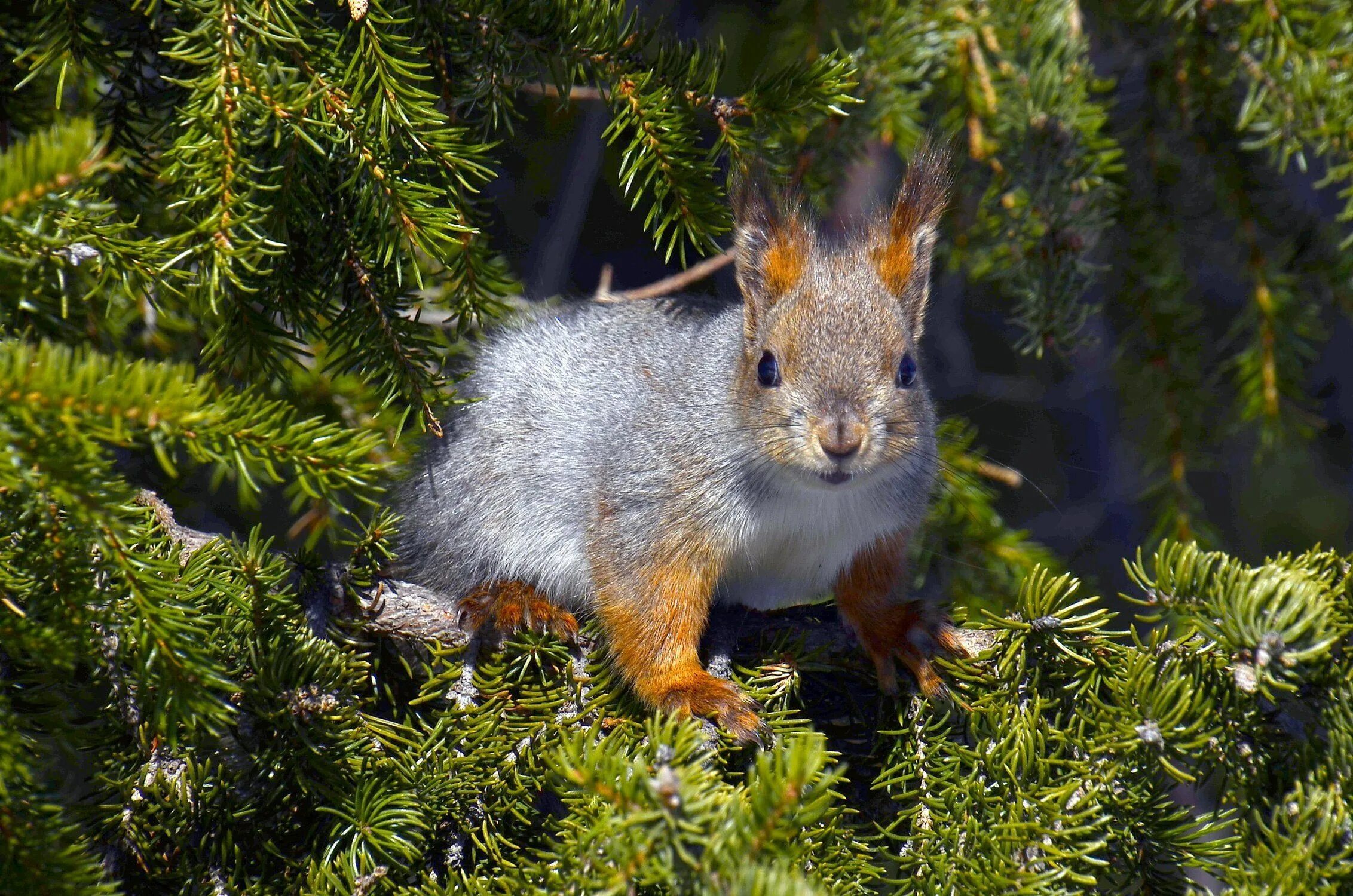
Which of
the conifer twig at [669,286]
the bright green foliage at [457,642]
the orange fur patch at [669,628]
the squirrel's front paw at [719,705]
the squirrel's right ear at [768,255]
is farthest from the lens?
the conifer twig at [669,286]

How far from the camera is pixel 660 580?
1810mm

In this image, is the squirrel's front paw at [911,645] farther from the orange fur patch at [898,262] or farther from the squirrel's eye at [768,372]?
the orange fur patch at [898,262]

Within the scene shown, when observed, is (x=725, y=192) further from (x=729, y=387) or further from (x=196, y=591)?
(x=196, y=591)

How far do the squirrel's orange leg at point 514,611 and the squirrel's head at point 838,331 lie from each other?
0.47 meters

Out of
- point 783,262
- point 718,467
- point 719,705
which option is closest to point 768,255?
point 783,262

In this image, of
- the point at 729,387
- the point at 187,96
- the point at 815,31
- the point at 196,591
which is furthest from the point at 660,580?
the point at 815,31

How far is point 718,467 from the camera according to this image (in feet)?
6.04

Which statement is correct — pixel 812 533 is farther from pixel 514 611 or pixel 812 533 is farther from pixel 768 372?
pixel 514 611

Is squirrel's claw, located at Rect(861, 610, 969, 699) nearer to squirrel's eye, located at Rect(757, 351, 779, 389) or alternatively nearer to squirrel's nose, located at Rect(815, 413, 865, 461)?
squirrel's nose, located at Rect(815, 413, 865, 461)

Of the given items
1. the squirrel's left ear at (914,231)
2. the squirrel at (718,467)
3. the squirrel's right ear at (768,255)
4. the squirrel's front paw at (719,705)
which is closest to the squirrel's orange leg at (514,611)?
the squirrel at (718,467)

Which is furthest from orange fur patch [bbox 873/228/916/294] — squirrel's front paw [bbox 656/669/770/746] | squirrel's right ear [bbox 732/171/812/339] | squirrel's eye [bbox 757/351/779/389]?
squirrel's front paw [bbox 656/669/770/746]

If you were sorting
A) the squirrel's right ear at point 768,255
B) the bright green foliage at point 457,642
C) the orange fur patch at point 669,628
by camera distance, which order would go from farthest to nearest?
1. the squirrel's right ear at point 768,255
2. the orange fur patch at point 669,628
3. the bright green foliage at point 457,642

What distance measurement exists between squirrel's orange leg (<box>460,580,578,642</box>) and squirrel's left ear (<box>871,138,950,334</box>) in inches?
31.8

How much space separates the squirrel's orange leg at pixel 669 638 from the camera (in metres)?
1.62
